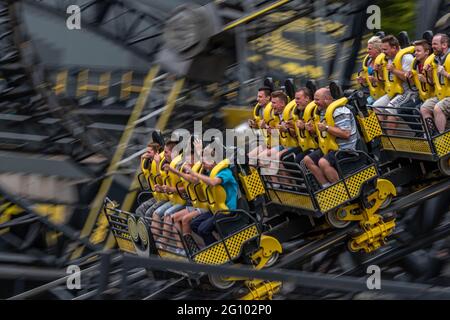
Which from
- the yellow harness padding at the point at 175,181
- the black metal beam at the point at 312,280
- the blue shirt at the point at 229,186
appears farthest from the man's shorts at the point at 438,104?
the black metal beam at the point at 312,280

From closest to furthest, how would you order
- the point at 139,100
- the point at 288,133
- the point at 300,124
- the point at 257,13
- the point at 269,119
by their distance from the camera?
the point at 300,124
the point at 288,133
the point at 269,119
the point at 257,13
the point at 139,100

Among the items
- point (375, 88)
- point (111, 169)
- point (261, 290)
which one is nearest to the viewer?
point (261, 290)

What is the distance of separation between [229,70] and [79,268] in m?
4.01

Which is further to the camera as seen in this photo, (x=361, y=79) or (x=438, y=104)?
(x=361, y=79)

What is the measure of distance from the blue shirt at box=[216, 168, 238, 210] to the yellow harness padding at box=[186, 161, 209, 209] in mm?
255

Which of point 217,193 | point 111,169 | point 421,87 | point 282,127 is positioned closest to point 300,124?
point 282,127

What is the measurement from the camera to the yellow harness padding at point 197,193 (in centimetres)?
1125

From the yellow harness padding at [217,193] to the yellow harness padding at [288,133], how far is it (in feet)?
3.12

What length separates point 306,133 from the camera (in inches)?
453

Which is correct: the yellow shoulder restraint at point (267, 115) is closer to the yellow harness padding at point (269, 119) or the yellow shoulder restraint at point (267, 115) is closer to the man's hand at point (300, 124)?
the yellow harness padding at point (269, 119)

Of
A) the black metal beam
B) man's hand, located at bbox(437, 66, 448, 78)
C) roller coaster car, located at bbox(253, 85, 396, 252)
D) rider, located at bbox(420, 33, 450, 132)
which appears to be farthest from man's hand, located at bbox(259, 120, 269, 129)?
the black metal beam

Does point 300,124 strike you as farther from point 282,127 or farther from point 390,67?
point 390,67

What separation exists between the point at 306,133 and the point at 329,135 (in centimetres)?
39

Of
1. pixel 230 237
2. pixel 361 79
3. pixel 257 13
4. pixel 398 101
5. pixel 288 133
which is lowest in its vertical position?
pixel 230 237
